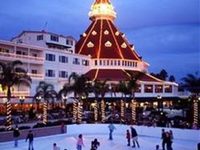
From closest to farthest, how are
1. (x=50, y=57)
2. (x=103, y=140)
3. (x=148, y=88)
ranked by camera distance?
(x=103, y=140) → (x=50, y=57) → (x=148, y=88)

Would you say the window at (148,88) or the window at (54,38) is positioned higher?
the window at (54,38)

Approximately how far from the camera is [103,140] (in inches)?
A: 1292

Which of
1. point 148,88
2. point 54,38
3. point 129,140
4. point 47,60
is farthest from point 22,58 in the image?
point 129,140

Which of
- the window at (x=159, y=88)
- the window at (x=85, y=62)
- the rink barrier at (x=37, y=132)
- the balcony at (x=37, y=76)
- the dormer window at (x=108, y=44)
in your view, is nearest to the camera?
the rink barrier at (x=37, y=132)

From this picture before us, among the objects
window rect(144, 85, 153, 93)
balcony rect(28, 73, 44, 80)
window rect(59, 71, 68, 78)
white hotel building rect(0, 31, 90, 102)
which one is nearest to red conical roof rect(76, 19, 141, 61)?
white hotel building rect(0, 31, 90, 102)

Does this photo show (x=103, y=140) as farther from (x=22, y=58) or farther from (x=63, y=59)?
(x=63, y=59)

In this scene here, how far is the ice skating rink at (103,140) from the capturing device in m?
28.6

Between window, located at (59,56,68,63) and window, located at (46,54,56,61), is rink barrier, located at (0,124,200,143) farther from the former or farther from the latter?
window, located at (59,56,68,63)

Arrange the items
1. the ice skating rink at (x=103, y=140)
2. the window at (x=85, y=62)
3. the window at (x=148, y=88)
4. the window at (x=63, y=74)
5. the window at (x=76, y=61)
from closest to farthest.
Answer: the ice skating rink at (x=103, y=140) < the window at (x=63, y=74) < the window at (x=76, y=61) < the window at (x=148, y=88) < the window at (x=85, y=62)

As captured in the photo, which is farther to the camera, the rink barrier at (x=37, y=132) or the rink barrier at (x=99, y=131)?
the rink barrier at (x=99, y=131)

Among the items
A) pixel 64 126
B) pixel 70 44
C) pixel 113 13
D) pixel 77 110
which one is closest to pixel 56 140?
pixel 64 126

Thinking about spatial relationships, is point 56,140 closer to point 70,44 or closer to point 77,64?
point 77,64

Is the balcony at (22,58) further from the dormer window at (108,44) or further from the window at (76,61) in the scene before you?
the dormer window at (108,44)

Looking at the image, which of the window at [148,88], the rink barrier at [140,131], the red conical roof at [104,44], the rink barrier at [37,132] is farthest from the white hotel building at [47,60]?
the rink barrier at [37,132]
